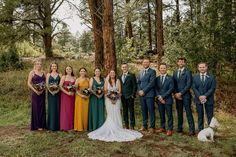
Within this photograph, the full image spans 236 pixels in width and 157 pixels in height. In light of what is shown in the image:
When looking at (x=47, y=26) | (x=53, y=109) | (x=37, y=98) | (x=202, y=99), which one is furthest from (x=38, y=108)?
(x=47, y=26)

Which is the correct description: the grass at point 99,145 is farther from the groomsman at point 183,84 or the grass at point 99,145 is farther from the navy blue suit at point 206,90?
the groomsman at point 183,84

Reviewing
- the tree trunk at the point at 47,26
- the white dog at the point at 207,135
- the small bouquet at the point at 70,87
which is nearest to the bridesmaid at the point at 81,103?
the small bouquet at the point at 70,87

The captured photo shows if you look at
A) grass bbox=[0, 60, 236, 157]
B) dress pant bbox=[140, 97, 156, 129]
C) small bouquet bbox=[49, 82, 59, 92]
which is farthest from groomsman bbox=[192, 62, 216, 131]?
small bouquet bbox=[49, 82, 59, 92]

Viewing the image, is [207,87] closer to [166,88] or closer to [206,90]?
[206,90]

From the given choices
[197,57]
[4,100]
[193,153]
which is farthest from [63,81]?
[197,57]

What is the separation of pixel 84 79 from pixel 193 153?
3.37 meters

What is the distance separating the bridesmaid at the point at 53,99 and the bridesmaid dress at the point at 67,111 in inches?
5.7

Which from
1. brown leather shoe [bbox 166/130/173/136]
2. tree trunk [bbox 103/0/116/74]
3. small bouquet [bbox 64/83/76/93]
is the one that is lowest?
brown leather shoe [bbox 166/130/173/136]

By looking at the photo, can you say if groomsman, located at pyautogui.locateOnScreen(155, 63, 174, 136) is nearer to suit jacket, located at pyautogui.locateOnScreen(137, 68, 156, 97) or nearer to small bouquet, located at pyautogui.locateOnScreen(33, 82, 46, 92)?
suit jacket, located at pyautogui.locateOnScreen(137, 68, 156, 97)

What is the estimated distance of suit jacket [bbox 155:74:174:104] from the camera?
9117mm

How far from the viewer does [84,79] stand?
9.43m

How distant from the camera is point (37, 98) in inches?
374

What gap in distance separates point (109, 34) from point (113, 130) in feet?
11.2

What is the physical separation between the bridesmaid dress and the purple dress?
53 centimetres
